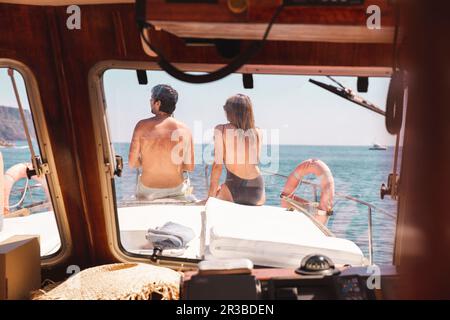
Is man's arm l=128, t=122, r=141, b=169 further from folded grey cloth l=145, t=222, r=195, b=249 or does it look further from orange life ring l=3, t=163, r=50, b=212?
orange life ring l=3, t=163, r=50, b=212

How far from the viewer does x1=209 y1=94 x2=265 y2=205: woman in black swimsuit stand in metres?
3.08

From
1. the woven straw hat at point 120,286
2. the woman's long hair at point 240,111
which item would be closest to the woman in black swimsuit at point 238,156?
the woman's long hair at point 240,111

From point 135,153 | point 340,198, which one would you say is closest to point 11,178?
point 135,153

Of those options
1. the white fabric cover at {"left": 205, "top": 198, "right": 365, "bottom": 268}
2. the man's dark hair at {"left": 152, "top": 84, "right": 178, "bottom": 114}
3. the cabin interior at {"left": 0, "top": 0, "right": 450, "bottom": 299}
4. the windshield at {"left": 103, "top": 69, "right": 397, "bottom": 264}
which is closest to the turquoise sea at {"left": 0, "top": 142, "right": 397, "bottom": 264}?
the windshield at {"left": 103, "top": 69, "right": 397, "bottom": 264}

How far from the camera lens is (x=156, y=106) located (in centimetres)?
296

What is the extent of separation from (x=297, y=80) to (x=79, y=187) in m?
1.30

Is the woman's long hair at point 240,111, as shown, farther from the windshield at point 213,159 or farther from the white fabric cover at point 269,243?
the white fabric cover at point 269,243

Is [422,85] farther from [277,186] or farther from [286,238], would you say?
[277,186]

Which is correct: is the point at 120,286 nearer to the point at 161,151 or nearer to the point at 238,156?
the point at 161,151

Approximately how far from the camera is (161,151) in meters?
3.16

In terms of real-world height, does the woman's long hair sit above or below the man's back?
above

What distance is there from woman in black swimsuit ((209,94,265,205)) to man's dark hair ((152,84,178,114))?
0.31 metres

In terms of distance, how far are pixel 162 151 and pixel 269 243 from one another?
1.00 m
